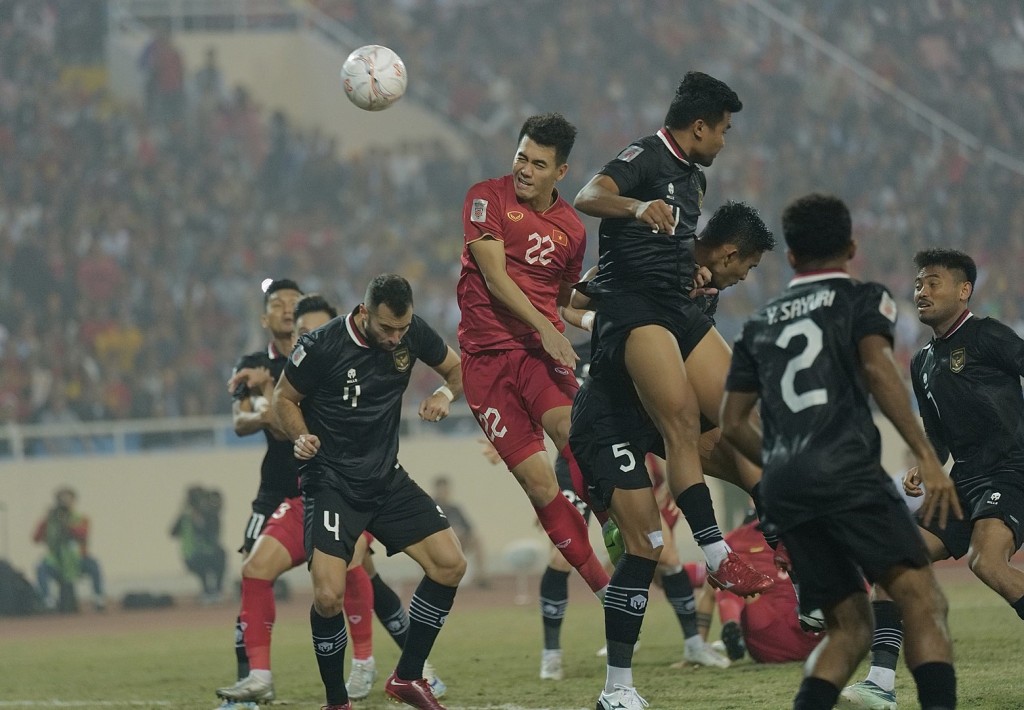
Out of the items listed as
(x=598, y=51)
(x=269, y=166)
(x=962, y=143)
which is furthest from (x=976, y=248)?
(x=269, y=166)

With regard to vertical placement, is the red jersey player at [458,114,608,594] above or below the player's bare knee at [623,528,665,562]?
above

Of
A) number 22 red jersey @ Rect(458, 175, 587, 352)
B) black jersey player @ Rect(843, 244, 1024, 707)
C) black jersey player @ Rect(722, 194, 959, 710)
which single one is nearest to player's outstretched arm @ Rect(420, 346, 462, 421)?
number 22 red jersey @ Rect(458, 175, 587, 352)

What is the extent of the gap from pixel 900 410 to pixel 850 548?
50 cm

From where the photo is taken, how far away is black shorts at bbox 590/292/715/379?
627cm

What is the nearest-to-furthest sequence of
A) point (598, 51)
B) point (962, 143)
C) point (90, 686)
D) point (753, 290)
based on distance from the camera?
point (90, 686) → point (753, 290) → point (962, 143) → point (598, 51)

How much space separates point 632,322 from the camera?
6242 millimetres

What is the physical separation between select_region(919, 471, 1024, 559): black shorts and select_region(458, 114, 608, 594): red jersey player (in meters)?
Answer: 1.75

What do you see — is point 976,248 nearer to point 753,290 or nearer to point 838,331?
point 753,290

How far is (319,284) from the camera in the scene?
803 inches

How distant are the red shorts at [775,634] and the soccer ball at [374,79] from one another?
150 inches

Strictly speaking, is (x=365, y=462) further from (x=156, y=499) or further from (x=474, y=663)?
(x=156, y=499)

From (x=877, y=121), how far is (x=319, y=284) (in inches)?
359

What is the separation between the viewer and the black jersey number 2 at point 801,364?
185 inches

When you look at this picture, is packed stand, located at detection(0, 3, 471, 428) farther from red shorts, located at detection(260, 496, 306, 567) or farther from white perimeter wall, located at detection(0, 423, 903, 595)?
red shorts, located at detection(260, 496, 306, 567)
